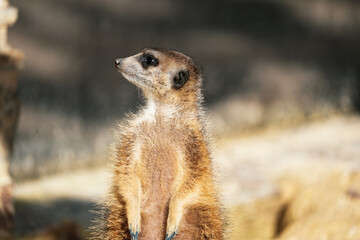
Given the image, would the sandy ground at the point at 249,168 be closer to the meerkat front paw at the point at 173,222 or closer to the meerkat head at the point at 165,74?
the meerkat head at the point at 165,74

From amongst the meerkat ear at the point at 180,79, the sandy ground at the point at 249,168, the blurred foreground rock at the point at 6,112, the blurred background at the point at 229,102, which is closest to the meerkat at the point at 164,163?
the meerkat ear at the point at 180,79

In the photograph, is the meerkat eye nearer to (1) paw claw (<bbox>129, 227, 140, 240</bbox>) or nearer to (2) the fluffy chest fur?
(2) the fluffy chest fur

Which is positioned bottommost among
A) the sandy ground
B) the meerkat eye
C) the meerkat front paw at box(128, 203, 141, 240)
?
the sandy ground

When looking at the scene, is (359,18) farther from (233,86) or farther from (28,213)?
(28,213)

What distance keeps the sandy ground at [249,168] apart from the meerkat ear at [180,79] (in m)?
1.88

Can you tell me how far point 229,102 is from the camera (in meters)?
6.39

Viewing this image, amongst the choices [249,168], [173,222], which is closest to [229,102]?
[249,168]

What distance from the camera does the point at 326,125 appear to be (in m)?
6.59

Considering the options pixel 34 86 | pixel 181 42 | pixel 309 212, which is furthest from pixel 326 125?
pixel 34 86

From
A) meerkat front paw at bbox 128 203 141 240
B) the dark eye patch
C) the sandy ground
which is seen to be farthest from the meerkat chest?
the sandy ground

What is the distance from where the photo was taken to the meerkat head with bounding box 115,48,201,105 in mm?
2387

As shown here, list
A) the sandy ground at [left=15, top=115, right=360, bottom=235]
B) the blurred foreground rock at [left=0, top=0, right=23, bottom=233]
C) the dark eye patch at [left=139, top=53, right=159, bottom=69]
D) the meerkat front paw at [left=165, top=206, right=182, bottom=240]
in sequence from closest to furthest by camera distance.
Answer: the meerkat front paw at [left=165, top=206, right=182, bottom=240]
the dark eye patch at [left=139, top=53, right=159, bottom=69]
the blurred foreground rock at [left=0, top=0, right=23, bottom=233]
the sandy ground at [left=15, top=115, right=360, bottom=235]

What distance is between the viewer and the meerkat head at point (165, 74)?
2387mm

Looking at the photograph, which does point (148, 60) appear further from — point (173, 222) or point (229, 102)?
point (229, 102)
